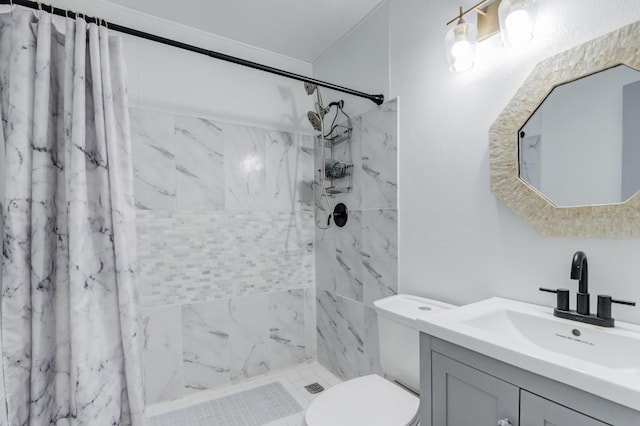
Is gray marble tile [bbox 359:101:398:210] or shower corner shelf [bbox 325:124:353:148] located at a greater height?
shower corner shelf [bbox 325:124:353:148]

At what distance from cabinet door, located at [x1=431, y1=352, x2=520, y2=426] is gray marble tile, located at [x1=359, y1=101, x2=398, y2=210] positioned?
3.17ft

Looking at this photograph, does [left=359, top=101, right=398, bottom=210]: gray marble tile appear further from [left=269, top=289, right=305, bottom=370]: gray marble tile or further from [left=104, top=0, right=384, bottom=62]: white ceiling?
[left=269, top=289, right=305, bottom=370]: gray marble tile

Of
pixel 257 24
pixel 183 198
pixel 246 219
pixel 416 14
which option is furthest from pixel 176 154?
pixel 416 14

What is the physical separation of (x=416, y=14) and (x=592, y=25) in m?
0.83

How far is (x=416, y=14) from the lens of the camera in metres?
1.61

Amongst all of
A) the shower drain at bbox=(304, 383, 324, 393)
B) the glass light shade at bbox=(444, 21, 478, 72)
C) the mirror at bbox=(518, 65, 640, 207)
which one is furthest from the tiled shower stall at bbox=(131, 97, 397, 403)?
the mirror at bbox=(518, 65, 640, 207)

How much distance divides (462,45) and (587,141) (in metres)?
0.59

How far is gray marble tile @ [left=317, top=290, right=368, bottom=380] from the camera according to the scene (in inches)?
80.1

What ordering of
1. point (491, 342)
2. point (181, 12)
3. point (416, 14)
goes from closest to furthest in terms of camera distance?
point (491, 342)
point (416, 14)
point (181, 12)

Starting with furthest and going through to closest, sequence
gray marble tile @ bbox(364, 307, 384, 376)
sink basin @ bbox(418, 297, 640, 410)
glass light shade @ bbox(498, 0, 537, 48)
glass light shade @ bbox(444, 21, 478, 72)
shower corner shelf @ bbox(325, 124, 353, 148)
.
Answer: shower corner shelf @ bbox(325, 124, 353, 148) < gray marble tile @ bbox(364, 307, 384, 376) < glass light shade @ bbox(444, 21, 478, 72) < glass light shade @ bbox(498, 0, 537, 48) < sink basin @ bbox(418, 297, 640, 410)

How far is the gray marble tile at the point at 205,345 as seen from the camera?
2.04m

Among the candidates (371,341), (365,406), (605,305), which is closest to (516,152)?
(605,305)

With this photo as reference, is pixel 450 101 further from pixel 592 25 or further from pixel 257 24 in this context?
pixel 257 24

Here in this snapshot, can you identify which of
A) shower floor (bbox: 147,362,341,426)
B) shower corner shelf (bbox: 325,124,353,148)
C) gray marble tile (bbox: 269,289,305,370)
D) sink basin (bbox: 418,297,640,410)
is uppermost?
shower corner shelf (bbox: 325,124,353,148)
